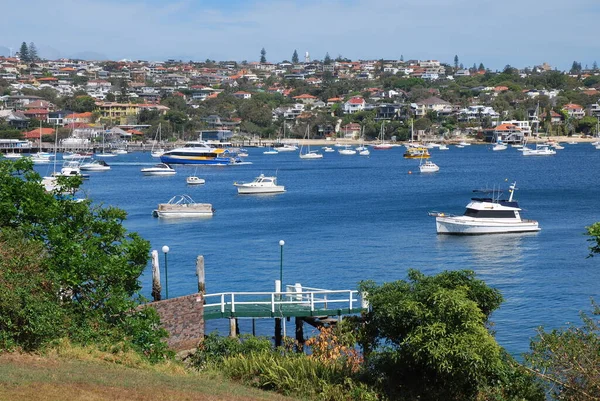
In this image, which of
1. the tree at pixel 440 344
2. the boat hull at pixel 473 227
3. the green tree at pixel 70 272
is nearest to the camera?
the tree at pixel 440 344

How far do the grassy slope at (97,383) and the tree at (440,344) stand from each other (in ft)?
8.42

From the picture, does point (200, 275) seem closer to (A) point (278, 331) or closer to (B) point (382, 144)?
(A) point (278, 331)

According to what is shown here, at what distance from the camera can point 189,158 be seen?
388 ft

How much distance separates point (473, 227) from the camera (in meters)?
50.2

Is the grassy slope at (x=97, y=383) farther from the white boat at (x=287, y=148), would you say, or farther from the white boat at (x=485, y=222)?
the white boat at (x=287, y=148)

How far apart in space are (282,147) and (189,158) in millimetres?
45524

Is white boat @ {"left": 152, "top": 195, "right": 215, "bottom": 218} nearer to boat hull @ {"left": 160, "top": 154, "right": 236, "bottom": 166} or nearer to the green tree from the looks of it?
the green tree

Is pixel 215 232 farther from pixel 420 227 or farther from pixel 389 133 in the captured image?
pixel 389 133

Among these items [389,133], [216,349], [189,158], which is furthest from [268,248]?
[389,133]

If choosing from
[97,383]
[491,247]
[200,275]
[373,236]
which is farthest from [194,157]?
[97,383]

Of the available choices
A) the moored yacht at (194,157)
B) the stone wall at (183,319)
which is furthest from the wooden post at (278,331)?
the moored yacht at (194,157)

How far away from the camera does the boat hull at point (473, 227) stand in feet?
165

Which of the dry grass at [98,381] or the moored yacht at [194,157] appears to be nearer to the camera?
the dry grass at [98,381]

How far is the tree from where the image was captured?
17109 mm
